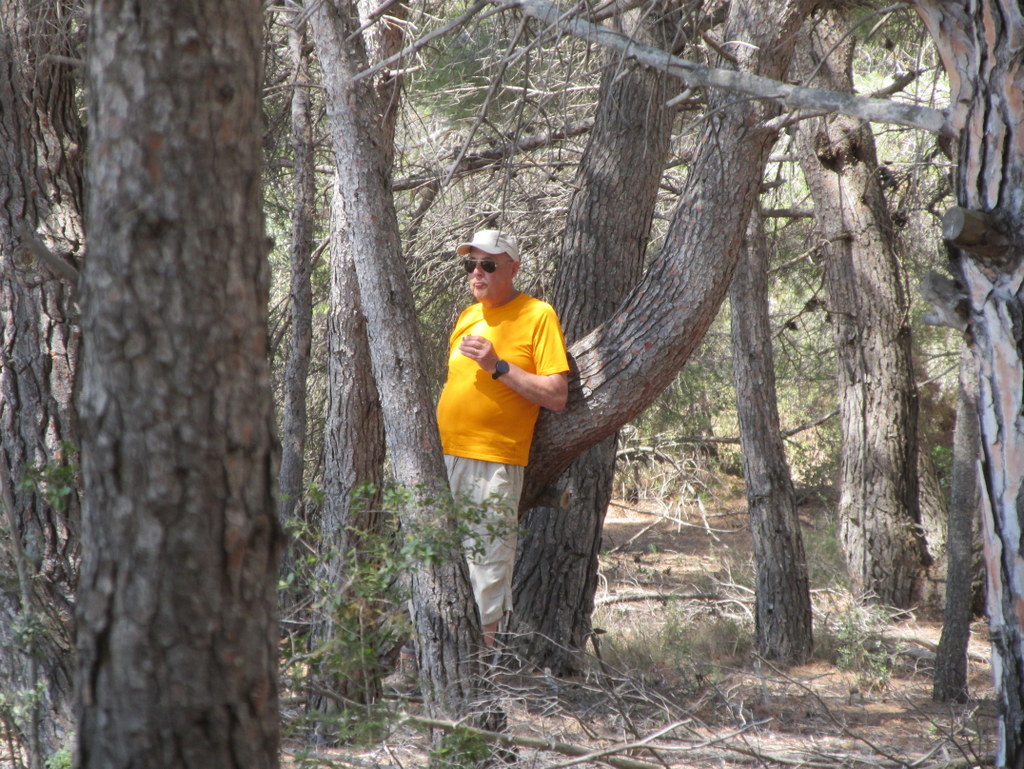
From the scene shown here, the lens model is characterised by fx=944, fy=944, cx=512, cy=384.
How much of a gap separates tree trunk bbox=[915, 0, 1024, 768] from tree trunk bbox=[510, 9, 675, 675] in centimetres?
231

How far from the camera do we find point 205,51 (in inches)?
63.3

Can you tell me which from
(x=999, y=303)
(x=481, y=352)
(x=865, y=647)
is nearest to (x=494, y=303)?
(x=481, y=352)

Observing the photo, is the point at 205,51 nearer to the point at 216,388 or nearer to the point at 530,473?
the point at 216,388

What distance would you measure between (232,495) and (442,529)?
138 centimetres

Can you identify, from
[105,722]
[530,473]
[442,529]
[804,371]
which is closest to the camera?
[105,722]

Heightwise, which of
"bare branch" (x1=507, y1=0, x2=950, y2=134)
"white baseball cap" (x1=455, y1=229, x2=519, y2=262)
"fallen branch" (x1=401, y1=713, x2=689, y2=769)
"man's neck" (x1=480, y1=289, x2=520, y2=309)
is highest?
"bare branch" (x1=507, y1=0, x2=950, y2=134)

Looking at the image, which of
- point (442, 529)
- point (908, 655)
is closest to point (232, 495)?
point (442, 529)

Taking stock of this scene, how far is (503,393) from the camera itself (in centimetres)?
404

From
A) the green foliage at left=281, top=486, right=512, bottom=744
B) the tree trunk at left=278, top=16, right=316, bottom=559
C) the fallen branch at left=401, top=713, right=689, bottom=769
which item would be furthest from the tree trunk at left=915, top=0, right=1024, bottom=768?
the tree trunk at left=278, top=16, right=316, bottom=559

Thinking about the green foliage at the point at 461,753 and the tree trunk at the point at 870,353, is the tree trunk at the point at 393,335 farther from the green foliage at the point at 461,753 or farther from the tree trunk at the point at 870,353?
the tree trunk at the point at 870,353

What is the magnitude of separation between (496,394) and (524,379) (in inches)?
8.2

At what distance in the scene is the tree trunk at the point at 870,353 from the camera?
23.7 feet

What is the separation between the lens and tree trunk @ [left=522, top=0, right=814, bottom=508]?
151 inches

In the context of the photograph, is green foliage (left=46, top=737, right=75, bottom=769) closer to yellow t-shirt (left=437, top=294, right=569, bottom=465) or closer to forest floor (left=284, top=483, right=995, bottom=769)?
forest floor (left=284, top=483, right=995, bottom=769)
